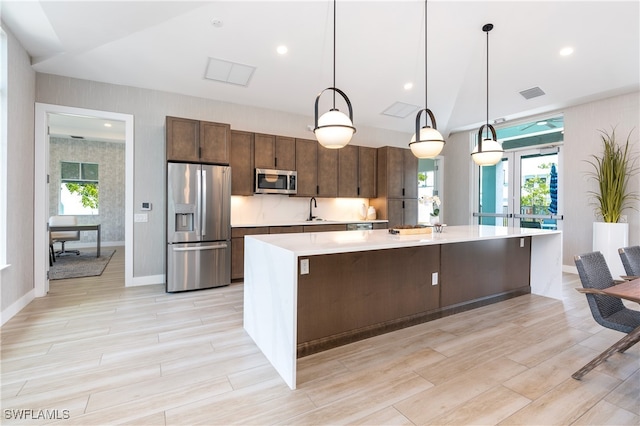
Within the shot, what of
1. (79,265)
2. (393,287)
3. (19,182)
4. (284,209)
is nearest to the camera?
(393,287)

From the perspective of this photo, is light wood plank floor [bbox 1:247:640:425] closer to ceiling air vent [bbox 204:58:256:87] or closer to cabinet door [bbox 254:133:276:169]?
cabinet door [bbox 254:133:276:169]

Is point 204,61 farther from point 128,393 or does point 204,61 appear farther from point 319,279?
point 128,393

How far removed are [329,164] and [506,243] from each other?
10.2 feet

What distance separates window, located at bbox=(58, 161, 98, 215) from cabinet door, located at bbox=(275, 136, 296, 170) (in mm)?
6091

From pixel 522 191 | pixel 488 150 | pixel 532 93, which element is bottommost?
pixel 522 191

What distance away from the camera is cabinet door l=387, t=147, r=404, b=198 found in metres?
6.02

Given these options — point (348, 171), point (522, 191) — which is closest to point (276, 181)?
point (348, 171)

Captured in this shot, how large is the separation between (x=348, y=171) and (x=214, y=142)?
8.40 ft

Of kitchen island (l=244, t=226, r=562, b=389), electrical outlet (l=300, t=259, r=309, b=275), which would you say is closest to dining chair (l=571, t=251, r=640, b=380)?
kitchen island (l=244, t=226, r=562, b=389)

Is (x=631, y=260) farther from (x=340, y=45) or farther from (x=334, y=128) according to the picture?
(x=340, y=45)

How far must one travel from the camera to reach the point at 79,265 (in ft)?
19.0

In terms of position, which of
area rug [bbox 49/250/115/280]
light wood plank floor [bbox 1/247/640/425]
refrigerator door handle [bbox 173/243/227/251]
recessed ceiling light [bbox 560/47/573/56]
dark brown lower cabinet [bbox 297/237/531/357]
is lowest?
light wood plank floor [bbox 1/247/640/425]

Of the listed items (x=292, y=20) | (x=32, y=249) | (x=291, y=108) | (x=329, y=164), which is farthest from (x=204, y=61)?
(x=32, y=249)

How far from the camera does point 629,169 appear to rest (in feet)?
15.3
